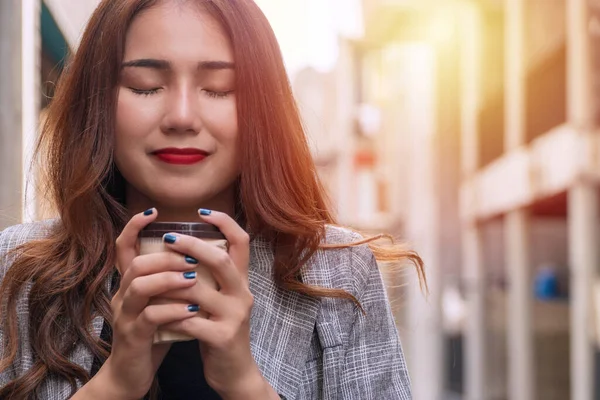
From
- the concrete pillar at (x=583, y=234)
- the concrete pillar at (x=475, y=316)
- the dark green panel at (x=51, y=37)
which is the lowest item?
the concrete pillar at (x=475, y=316)

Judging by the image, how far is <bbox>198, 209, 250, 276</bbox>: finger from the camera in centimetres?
167

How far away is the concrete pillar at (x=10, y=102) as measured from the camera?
422 cm

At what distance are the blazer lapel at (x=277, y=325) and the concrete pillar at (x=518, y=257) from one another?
32.3 ft

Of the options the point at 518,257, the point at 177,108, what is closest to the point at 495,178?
the point at 518,257

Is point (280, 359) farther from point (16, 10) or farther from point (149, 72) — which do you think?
point (16, 10)

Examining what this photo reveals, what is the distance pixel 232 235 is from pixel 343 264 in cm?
53

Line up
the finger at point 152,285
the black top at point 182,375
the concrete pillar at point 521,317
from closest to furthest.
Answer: the finger at point 152,285 → the black top at point 182,375 → the concrete pillar at point 521,317

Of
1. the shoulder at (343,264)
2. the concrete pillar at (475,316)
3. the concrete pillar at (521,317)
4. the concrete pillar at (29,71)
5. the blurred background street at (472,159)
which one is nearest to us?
the shoulder at (343,264)

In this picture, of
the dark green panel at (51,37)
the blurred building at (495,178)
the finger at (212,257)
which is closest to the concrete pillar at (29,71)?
the dark green panel at (51,37)

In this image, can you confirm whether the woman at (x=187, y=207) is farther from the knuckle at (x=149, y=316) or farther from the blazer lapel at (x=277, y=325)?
the knuckle at (x=149, y=316)

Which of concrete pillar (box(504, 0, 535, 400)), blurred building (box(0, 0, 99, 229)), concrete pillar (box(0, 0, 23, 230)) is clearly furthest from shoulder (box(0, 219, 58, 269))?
concrete pillar (box(504, 0, 535, 400))

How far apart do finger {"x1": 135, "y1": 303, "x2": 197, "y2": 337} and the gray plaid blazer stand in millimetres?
435

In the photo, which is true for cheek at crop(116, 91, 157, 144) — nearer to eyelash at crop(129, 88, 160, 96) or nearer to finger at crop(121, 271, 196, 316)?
eyelash at crop(129, 88, 160, 96)

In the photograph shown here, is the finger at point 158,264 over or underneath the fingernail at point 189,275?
over
